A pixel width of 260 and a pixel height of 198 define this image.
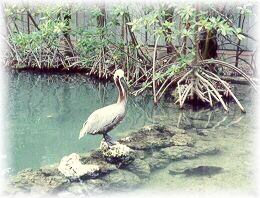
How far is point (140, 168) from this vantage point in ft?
13.9

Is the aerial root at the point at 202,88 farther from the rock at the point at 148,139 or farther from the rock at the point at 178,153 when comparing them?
the rock at the point at 178,153

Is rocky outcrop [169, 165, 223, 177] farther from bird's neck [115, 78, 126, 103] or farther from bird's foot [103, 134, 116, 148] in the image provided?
bird's neck [115, 78, 126, 103]

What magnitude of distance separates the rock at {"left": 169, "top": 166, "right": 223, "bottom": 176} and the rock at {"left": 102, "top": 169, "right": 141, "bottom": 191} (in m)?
0.40

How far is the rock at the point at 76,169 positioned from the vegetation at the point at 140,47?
219cm

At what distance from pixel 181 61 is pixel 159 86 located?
3.37 feet

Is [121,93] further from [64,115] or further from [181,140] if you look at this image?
[64,115]

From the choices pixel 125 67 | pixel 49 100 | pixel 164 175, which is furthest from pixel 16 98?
pixel 164 175

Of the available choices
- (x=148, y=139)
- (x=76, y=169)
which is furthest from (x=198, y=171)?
(x=76, y=169)

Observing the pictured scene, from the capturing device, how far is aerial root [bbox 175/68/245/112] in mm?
6219

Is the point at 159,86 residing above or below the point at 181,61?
below

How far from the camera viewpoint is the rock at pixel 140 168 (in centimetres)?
418

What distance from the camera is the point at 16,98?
7.05 m

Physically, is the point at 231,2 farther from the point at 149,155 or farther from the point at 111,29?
the point at 149,155

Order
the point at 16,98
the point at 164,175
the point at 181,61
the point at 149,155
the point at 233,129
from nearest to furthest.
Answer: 1. the point at 164,175
2. the point at 149,155
3. the point at 233,129
4. the point at 181,61
5. the point at 16,98
